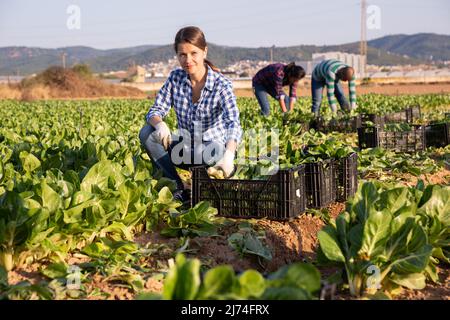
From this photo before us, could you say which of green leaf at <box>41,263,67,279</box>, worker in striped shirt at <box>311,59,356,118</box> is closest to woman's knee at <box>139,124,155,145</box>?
green leaf at <box>41,263,67,279</box>

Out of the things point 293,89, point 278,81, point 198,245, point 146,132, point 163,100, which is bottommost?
point 198,245

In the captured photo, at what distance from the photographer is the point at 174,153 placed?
490 cm

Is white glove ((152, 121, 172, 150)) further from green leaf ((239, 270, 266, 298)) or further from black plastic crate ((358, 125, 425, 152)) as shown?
black plastic crate ((358, 125, 425, 152))

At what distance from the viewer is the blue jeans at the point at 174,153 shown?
4664 mm

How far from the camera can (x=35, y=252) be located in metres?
3.14

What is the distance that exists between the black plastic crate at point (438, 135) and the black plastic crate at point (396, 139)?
2.61 ft

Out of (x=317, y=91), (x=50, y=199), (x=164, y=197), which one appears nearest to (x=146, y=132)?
(x=164, y=197)

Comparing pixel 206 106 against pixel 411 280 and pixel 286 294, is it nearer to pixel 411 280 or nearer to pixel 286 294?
pixel 411 280

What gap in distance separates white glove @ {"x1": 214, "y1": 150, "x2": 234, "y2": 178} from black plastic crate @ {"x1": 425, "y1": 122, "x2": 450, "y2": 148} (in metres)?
4.93

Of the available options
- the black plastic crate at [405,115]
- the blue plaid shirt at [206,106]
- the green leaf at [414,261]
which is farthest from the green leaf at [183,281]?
the black plastic crate at [405,115]

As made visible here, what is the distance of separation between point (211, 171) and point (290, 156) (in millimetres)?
1111

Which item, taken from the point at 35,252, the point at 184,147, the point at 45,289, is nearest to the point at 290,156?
the point at 184,147

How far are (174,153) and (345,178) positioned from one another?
1.45 metres

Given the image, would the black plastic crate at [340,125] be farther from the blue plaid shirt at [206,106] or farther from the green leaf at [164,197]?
the green leaf at [164,197]
